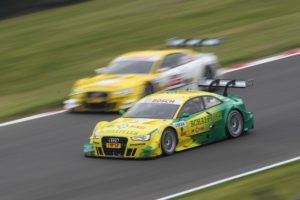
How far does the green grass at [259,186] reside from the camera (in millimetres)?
12008

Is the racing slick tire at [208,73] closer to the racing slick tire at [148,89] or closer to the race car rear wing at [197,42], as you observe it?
the race car rear wing at [197,42]

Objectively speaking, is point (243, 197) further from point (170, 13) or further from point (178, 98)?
point (170, 13)

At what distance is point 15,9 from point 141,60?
9.29m

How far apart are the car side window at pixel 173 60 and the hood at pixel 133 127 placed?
5.84m

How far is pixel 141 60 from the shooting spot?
2219cm

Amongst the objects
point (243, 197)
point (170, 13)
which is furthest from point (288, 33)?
point (243, 197)

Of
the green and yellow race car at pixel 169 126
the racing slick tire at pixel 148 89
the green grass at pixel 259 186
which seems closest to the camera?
the green grass at pixel 259 186

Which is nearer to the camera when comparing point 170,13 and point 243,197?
point 243,197

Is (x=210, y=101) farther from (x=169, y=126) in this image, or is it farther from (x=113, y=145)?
(x=113, y=145)

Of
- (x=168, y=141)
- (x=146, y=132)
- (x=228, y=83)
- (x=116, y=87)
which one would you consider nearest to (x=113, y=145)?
(x=146, y=132)

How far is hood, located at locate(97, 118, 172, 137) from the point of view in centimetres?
1570

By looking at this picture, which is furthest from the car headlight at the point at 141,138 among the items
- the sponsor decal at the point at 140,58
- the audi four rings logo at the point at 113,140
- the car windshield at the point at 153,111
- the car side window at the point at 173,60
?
the sponsor decal at the point at 140,58

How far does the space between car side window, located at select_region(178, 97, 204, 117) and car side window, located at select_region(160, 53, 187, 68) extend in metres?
5.04

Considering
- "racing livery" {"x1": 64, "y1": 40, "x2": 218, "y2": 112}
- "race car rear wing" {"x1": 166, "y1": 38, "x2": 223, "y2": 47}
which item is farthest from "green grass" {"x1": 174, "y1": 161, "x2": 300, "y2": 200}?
"race car rear wing" {"x1": 166, "y1": 38, "x2": 223, "y2": 47}
